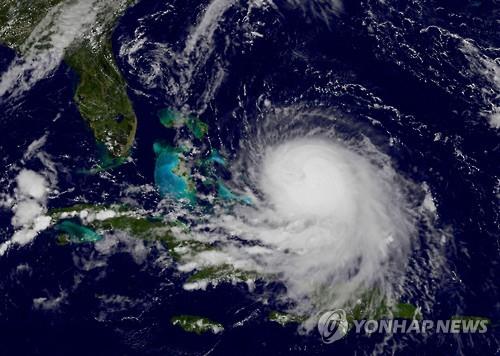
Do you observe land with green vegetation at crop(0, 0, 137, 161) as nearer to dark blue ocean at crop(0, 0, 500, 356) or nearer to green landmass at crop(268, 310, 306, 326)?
dark blue ocean at crop(0, 0, 500, 356)

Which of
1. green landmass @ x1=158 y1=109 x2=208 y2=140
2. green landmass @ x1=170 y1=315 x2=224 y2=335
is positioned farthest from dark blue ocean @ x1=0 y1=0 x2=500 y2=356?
green landmass @ x1=158 y1=109 x2=208 y2=140

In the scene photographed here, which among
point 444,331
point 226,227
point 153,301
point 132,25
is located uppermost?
point 132,25

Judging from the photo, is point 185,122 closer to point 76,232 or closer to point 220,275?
point 76,232

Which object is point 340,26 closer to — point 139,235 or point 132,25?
point 132,25

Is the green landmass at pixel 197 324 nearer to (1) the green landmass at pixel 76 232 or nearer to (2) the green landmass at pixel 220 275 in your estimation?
(2) the green landmass at pixel 220 275

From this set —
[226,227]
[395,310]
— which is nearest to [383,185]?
[395,310]

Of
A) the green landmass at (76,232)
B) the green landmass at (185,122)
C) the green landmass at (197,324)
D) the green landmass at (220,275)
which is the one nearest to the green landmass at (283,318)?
the green landmass at (220,275)
